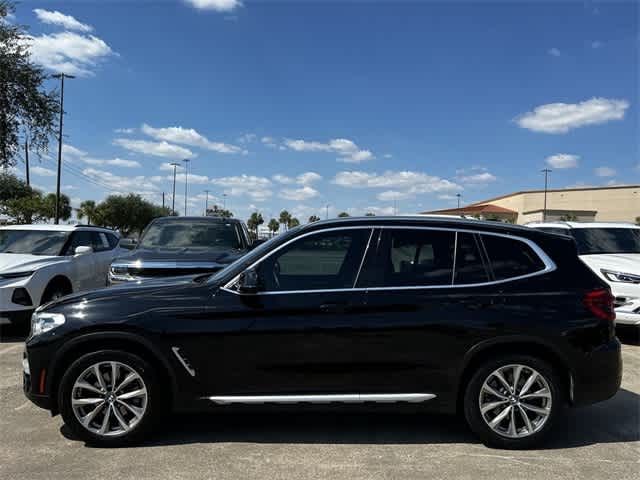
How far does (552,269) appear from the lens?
4031 mm

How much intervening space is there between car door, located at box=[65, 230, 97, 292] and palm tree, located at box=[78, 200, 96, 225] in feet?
226

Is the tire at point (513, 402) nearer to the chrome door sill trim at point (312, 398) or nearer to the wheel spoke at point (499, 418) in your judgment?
the wheel spoke at point (499, 418)

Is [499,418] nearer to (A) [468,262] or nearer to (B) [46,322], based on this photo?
(A) [468,262]

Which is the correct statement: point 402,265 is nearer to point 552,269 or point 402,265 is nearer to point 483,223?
point 483,223

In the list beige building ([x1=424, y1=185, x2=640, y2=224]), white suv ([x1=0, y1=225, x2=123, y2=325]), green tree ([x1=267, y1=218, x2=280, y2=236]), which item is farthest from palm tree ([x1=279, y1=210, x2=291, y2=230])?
white suv ([x1=0, y1=225, x2=123, y2=325])

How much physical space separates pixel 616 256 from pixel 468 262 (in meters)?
5.97

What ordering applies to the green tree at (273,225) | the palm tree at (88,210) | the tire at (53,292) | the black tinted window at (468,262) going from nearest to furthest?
the black tinted window at (468,262)
the tire at (53,292)
the palm tree at (88,210)
the green tree at (273,225)

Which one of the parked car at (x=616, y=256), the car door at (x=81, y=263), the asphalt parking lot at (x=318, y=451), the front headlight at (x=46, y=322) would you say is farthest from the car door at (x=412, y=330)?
the car door at (x=81, y=263)

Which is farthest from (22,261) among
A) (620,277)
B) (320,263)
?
(620,277)

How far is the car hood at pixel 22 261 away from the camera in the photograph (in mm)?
7480

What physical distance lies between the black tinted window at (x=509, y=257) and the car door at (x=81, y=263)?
718 cm

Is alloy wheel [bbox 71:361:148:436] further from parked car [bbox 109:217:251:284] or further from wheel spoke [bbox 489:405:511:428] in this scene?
parked car [bbox 109:217:251:284]

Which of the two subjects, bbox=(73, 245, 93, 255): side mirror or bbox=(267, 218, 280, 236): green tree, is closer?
bbox=(73, 245, 93, 255): side mirror

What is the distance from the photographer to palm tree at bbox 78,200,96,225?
72.8 metres
